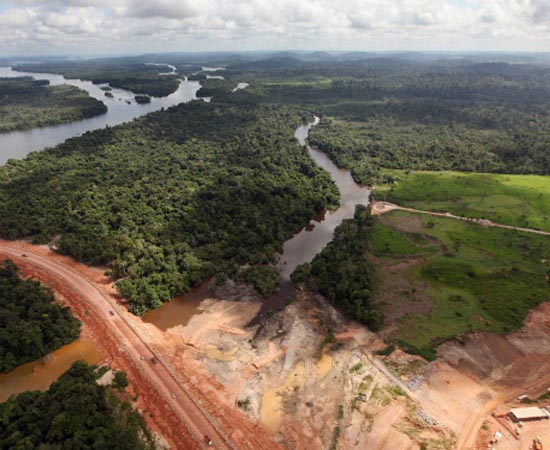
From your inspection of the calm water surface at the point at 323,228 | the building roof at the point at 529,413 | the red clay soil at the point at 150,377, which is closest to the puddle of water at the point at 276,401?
the red clay soil at the point at 150,377

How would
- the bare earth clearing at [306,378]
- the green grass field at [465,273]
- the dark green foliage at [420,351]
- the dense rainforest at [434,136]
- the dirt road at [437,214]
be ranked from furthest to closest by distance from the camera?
the dense rainforest at [434,136] → the dirt road at [437,214] → the green grass field at [465,273] → the dark green foliage at [420,351] → the bare earth clearing at [306,378]

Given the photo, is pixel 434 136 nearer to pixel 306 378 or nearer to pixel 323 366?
pixel 323 366

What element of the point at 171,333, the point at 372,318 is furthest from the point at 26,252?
the point at 372,318

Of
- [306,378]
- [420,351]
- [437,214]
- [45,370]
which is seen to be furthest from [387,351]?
[437,214]

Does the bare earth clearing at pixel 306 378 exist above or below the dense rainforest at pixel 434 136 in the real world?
below

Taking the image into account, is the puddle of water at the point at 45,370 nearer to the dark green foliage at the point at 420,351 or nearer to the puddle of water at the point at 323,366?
the puddle of water at the point at 323,366

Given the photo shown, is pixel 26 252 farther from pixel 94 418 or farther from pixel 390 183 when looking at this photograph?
pixel 390 183
